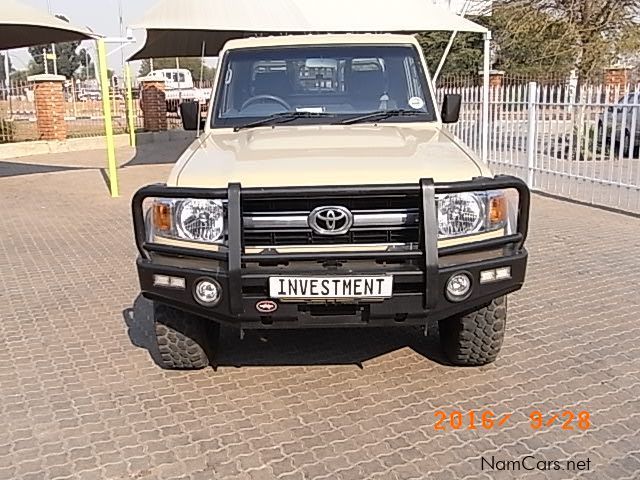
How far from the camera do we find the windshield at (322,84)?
466 cm

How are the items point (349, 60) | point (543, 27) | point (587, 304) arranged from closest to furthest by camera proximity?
1. point (349, 60)
2. point (587, 304)
3. point (543, 27)

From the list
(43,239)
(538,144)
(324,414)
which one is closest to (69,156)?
(43,239)

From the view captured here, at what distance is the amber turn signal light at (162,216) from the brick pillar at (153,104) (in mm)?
21895

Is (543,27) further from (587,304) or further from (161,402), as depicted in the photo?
(161,402)

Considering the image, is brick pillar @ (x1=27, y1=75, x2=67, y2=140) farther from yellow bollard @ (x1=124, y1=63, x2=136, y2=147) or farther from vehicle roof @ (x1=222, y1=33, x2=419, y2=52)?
vehicle roof @ (x1=222, y1=33, x2=419, y2=52)

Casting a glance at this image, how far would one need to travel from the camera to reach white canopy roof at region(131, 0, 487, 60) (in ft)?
35.6

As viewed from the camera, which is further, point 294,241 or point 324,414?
point 324,414

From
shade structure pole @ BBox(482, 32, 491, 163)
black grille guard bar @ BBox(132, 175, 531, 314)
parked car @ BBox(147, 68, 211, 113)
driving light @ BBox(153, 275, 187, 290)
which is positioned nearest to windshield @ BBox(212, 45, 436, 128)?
black grille guard bar @ BBox(132, 175, 531, 314)

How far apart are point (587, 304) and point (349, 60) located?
266 cm

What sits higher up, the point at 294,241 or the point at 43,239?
the point at 294,241

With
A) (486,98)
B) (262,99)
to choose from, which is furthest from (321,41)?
(486,98)

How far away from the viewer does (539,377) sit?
13.3ft
